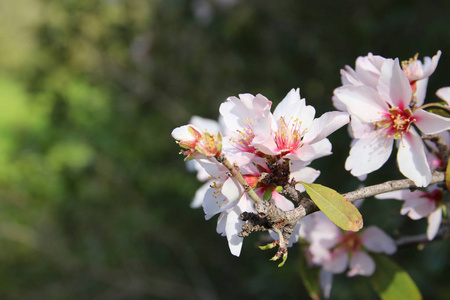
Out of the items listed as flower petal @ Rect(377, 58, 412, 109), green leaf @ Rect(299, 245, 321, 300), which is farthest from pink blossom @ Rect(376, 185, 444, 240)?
green leaf @ Rect(299, 245, 321, 300)

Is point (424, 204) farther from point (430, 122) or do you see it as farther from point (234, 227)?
point (234, 227)

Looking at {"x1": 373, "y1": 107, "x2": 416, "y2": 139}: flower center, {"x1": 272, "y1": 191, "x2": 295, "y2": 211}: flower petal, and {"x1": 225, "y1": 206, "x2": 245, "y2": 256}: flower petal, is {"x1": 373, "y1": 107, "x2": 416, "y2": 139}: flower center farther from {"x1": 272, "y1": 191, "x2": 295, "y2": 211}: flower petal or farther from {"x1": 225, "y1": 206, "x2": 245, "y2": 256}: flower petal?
{"x1": 225, "y1": 206, "x2": 245, "y2": 256}: flower petal

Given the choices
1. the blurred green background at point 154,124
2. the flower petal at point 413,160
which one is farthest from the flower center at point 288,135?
the blurred green background at point 154,124

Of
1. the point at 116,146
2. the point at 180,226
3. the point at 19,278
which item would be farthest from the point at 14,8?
the point at 180,226

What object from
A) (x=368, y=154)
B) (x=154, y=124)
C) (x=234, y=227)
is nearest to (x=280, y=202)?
(x=234, y=227)

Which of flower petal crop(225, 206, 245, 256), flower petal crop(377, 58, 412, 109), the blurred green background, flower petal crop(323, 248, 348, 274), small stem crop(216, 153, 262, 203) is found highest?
the blurred green background

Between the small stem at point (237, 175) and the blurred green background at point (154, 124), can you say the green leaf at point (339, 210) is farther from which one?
the blurred green background at point (154, 124)
